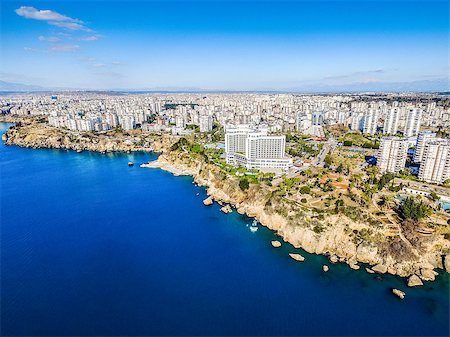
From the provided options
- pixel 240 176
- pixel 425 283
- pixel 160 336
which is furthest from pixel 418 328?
pixel 240 176

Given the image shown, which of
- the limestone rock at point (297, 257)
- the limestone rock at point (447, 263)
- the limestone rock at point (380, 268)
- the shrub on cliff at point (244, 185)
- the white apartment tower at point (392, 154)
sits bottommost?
the limestone rock at point (297, 257)

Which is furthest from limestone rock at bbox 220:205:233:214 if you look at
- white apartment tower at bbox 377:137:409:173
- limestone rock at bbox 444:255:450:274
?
white apartment tower at bbox 377:137:409:173

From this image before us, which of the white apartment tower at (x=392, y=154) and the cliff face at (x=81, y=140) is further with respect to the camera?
the cliff face at (x=81, y=140)

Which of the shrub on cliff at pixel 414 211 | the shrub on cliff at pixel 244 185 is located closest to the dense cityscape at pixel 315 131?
the shrub on cliff at pixel 244 185

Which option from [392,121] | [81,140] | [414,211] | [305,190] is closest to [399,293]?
[414,211]

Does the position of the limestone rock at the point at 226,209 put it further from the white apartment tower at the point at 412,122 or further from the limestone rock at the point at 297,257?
the white apartment tower at the point at 412,122

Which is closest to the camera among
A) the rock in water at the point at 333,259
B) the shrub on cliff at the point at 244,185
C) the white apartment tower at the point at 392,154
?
the rock in water at the point at 333,259

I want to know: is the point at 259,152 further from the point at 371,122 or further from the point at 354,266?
the point at 371,122
